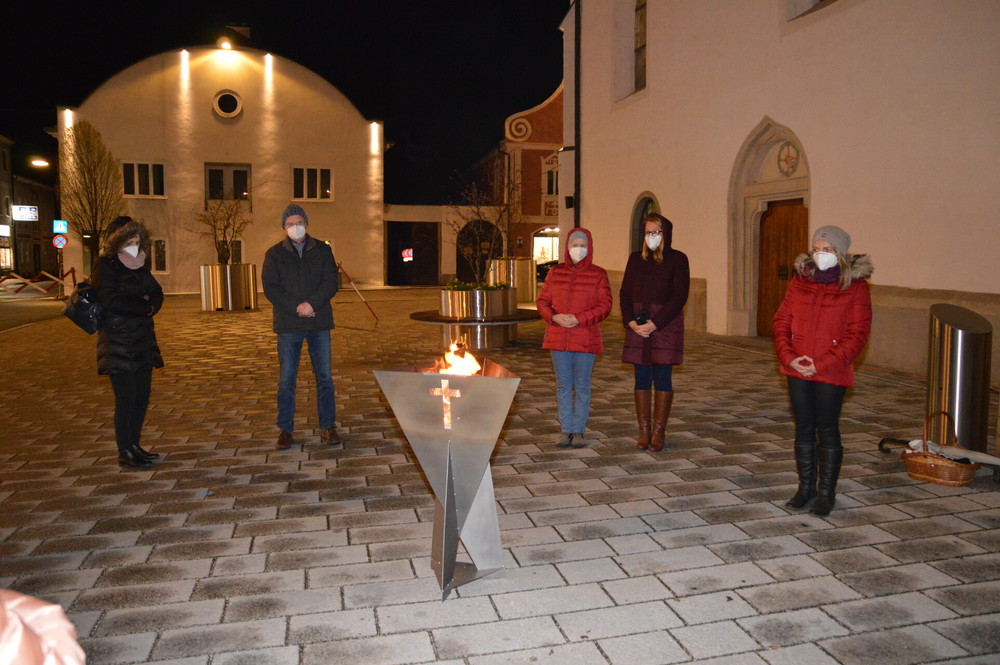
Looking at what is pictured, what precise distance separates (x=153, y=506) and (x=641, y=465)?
11.5ft

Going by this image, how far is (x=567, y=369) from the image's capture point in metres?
6.78

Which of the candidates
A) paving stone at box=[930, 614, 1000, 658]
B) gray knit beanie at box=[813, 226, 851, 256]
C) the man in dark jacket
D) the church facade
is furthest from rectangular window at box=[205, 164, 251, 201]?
paving stone at box=[930, 614, 1000, 658]

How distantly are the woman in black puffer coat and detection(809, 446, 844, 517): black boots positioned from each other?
483cm

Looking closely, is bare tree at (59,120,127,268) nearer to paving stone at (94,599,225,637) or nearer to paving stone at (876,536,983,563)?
paving stone at (94,599,225,637)

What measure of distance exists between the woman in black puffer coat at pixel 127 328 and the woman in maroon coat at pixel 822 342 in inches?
182

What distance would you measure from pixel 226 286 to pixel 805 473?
1958 centimetres

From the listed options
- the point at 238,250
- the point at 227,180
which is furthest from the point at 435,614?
the point at 227,180

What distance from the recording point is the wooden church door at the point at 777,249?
13.7m

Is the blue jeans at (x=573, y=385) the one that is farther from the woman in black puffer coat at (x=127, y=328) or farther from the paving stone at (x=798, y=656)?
the paving stone at (x=798, y=656)

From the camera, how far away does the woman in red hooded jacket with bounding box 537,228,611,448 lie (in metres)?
6.64

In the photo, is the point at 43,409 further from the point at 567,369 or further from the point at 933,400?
the point at 933,400

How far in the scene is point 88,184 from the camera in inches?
1205

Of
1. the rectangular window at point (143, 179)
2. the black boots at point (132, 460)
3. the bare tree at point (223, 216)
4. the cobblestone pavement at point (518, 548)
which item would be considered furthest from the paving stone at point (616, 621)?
the rectangular window at point (143, 179)

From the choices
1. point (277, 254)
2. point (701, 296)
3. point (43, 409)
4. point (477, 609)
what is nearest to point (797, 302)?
point (477, 609)
